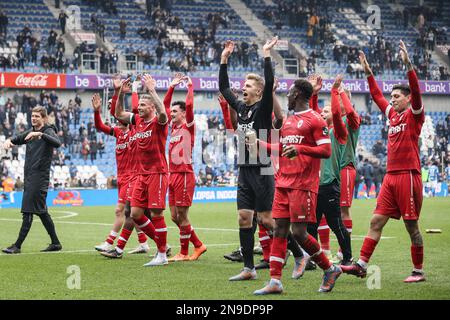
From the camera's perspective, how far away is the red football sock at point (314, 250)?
1005 centimetres

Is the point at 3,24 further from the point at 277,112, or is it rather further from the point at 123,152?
the point at 277,112

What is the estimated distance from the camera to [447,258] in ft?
46.5

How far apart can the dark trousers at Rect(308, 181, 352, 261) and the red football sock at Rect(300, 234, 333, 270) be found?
2307 mm

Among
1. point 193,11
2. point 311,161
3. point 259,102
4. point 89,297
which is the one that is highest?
point 193,11

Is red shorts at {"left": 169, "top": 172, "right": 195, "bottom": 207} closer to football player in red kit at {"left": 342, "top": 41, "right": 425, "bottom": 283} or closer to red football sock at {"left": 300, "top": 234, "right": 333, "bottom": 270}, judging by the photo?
football player in red kit at {"left": 342, "top": 41, "right": 425, "bottom": 283}

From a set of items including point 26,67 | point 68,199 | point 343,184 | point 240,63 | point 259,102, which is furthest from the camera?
point 240,63

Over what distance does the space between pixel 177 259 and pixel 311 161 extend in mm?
4591

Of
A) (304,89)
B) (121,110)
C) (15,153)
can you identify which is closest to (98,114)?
(121,110)

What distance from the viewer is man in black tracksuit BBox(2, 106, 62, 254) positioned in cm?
1541

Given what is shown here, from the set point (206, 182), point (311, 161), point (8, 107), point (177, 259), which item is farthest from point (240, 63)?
point (311, 161)

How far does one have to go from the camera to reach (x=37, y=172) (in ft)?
51.2

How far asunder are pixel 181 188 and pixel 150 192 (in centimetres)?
121

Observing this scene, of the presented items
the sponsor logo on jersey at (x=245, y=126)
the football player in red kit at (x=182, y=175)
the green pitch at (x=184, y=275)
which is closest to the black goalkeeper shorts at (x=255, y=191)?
the sponsor logo on jersey at (x=245, y=126)

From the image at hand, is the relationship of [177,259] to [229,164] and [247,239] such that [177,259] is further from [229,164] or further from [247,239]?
[229,164]
